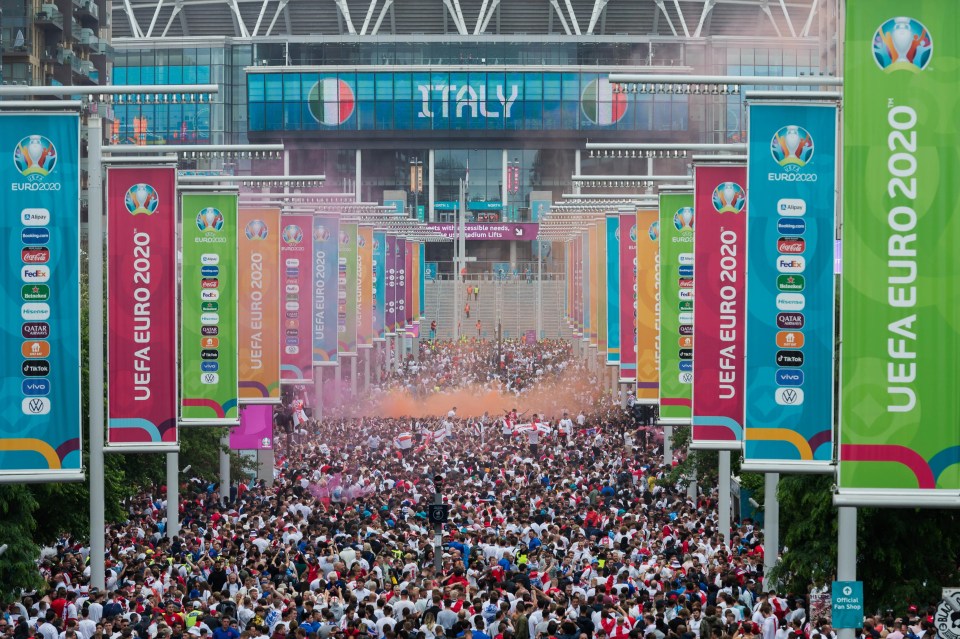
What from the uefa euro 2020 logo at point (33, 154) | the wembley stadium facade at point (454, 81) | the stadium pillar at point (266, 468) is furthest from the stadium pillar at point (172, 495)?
the wembley stadium facade at point (454, 81)

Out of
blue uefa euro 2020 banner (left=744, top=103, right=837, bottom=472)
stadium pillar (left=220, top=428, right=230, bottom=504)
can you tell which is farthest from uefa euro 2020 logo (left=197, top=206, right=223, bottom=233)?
blue uefa euro 2020 banner (left=744, top=103, right=837, bottom=472)

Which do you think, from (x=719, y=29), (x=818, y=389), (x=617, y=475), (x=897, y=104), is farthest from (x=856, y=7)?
(x=719, y=29)

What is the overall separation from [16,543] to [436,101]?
9875cm

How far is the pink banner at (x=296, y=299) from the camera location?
34.7m

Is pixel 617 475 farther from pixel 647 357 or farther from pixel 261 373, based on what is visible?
pixel 261 373

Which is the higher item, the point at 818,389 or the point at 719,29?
the point at 719,29

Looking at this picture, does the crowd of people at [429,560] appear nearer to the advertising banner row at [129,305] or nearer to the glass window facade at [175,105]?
the advertising banner row at [129,305]

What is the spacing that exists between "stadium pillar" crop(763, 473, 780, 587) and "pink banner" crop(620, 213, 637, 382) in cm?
1244

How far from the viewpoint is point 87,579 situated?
22.0 m

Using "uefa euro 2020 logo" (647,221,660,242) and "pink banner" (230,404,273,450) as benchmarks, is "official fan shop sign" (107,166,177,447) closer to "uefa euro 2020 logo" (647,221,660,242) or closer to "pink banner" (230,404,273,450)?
"uefa euro 2020 logo" (647,221,660,242)

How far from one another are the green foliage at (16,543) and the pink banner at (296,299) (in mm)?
14238

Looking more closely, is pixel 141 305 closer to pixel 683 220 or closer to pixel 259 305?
pixel 683 220

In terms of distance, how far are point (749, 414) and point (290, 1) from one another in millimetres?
113916

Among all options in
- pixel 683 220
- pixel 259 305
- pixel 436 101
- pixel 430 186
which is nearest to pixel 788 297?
pixel 683 220
